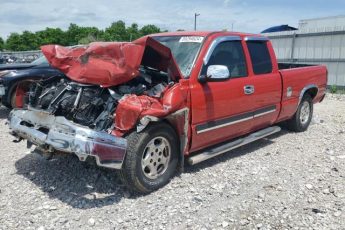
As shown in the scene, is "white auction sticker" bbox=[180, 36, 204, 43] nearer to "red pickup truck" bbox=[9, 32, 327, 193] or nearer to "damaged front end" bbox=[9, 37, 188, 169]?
"red pickup truck" bbox=[9, 32, 327, 193]

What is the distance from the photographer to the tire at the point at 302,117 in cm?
750

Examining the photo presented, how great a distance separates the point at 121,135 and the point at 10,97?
5596 mm

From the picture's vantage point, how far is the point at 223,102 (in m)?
5.22

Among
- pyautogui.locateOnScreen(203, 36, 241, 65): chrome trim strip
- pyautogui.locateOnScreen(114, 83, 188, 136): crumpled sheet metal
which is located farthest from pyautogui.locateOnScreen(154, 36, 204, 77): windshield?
pyautogui.locateOnScreen(114, 83, 188, 136): crumpled sheet metal

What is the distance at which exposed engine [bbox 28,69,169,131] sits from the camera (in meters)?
4.36

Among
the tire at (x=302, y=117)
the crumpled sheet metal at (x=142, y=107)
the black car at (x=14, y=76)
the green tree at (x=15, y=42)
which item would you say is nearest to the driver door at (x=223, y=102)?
the crumpled sheet metal at (x=142, y=107)

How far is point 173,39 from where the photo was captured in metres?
5.55

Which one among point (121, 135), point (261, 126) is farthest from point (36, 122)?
point (261, 126)

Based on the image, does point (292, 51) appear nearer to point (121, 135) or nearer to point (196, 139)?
point (196, 139)

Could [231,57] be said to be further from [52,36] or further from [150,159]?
[52,36]

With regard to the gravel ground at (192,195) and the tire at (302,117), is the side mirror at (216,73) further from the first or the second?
the tire at (302,117)

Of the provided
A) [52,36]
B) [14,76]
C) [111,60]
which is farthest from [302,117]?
[52,36]

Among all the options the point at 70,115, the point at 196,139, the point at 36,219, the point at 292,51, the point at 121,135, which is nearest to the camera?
the point at 36,219

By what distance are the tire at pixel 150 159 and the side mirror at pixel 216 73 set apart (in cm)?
82
